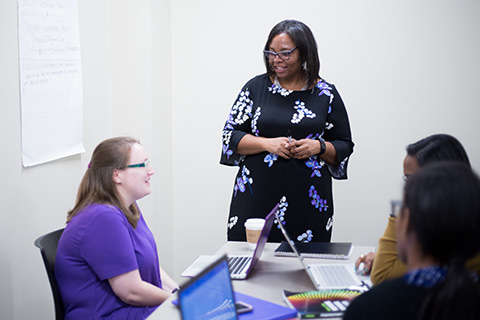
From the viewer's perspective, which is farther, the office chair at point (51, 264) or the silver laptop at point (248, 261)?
the silver laptop at point (248, 261)

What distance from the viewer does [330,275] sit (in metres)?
1.83

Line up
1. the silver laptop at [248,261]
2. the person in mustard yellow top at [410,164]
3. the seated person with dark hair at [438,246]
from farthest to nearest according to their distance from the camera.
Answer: the silver laptop at [248,261] → the person in mustard yellow top at [410,164] → the seated person with dark hair at [438,246]

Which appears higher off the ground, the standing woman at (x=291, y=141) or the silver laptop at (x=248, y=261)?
the standing woman at (x=291, y=141)

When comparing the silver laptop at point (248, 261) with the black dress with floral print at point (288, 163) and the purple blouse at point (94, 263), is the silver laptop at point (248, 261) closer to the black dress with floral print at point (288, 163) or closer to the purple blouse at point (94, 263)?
the purple blouse at point (94, 263)

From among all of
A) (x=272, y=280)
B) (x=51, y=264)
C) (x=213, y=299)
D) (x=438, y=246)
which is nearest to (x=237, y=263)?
(x=272, y=280)

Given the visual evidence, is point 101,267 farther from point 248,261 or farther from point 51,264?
point 248,261

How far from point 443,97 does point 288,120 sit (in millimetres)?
1427

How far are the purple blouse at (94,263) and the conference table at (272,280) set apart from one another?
0.26 m

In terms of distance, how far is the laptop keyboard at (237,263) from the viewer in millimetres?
1910

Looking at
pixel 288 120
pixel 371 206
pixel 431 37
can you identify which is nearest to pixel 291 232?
pixel 288 120

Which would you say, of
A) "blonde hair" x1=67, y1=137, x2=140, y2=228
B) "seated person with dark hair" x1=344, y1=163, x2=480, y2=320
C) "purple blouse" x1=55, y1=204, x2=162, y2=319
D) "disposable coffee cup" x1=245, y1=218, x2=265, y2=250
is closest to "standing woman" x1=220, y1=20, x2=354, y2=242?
"disposable coffee cup" x1=245, y1=218, x2=265, y2=250

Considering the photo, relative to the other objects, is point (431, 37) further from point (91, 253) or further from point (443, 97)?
point (91, 253)

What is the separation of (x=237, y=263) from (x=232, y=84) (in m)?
1.91

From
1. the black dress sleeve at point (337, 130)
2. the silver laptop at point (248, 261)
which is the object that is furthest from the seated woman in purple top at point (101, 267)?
the black dress sleeve at point (337, 130)
